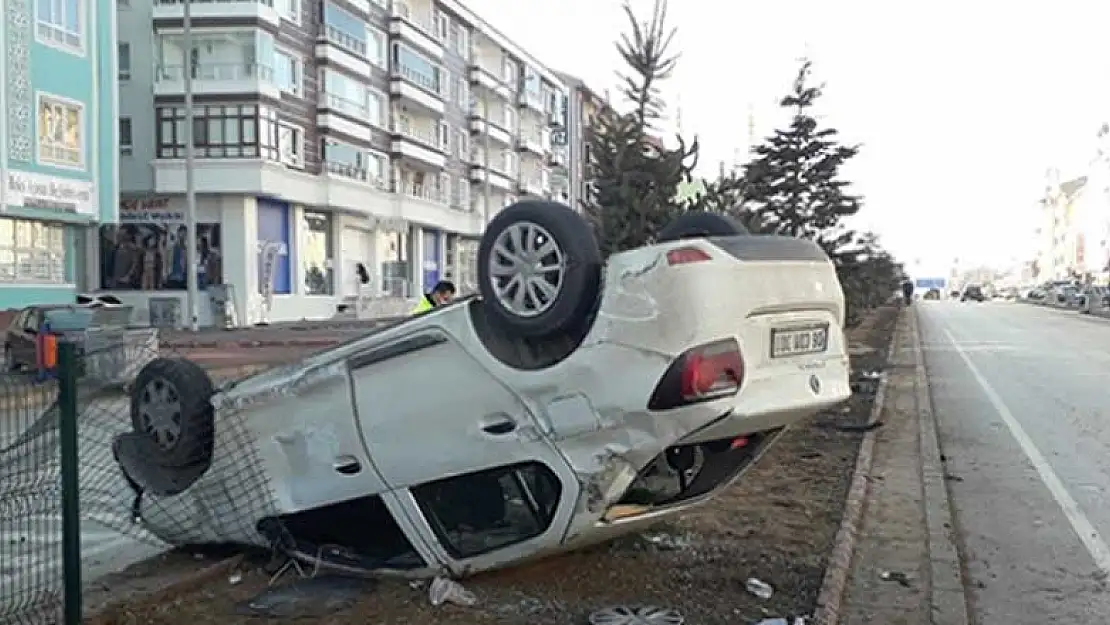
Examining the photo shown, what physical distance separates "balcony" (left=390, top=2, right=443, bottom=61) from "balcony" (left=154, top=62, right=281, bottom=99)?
14152 mm

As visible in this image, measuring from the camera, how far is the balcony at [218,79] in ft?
148

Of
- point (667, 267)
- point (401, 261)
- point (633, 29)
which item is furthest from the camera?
point (401, 261)

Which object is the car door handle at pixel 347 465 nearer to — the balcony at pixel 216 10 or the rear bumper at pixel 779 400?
the rear bumper at pixel 779 400

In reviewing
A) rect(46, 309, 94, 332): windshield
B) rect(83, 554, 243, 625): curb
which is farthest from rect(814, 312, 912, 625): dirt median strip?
rect(46, 309, 94, 332): windshield

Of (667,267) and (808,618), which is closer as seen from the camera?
(667,267)

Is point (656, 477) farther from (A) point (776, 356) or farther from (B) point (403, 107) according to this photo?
(B) point (403, 107)

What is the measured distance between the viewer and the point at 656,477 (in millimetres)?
5688

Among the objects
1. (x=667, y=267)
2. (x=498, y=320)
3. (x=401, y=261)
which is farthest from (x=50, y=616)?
(x=401, y=261)

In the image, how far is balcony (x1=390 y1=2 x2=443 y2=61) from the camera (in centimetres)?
5891

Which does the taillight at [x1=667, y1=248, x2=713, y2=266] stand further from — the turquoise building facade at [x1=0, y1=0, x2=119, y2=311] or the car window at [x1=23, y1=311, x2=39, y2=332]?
the turquoise building facade at [x1=0, y1=0, x2=119, y2=311]

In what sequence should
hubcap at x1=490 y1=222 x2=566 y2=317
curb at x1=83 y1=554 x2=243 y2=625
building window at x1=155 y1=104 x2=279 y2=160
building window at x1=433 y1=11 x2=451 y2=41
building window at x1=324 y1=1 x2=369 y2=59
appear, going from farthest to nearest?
1. building window at x1=433 y1=11 x2=451 y2=41
2. building window at x1=324 y1=1 x2=369 y2=59
3. building window at x1=155 y1=104 x2=279 y2=160
4. curb at x1=83 y1=554 x2=243 y2=625
5. hubcap at x1=490 y1=222 x2=566 y2=317

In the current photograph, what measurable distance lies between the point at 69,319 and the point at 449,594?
16.9 metres

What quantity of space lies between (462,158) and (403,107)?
34.6ft

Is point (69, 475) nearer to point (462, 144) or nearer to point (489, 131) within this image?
point (462, 144)
